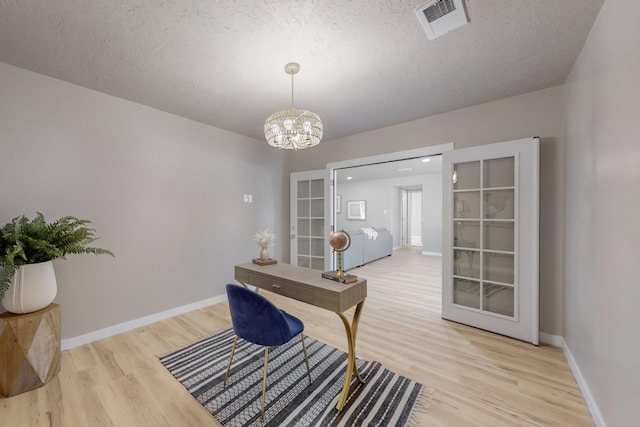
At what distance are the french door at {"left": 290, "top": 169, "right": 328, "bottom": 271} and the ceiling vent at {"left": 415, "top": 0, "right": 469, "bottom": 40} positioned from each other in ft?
8.36

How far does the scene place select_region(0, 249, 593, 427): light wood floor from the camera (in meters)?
1.56

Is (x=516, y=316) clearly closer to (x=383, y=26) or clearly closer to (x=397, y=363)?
(x=397, y=363)

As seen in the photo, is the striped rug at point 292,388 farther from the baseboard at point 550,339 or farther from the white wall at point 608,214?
the baseboard at point 550,339

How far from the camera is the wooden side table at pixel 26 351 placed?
5.71 feet

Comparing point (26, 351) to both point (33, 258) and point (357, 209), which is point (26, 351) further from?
point (357, 209)

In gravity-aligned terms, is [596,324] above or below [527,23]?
below

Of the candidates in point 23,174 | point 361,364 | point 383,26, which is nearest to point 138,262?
point 23,174

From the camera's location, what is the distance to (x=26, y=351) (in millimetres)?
1784

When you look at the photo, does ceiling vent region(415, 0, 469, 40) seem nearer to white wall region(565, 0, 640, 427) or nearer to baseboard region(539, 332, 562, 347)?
white wall region(565, 0, 640, 427)

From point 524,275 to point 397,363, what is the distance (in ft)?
5.12

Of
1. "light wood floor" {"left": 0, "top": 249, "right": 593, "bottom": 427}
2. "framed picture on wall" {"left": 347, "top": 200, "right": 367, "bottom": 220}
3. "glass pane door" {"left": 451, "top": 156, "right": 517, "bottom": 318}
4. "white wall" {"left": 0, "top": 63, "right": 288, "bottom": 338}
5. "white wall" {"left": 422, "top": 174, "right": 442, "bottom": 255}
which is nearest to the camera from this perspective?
"light wood floor" {"left": 0, "top": 249, "right": 593, "bottom": 427}

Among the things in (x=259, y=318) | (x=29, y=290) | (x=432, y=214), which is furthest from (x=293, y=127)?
(x=432, y=214)

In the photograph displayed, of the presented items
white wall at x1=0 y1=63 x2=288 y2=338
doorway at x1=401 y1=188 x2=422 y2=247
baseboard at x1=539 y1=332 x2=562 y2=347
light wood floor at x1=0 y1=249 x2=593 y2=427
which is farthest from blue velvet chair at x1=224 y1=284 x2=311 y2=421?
doorway at x1=401 y1=188 x2=422 y2=247

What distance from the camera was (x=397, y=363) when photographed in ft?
6.97
